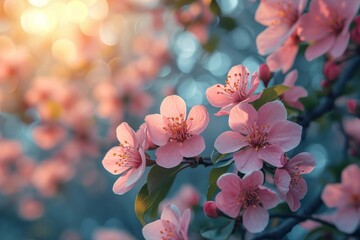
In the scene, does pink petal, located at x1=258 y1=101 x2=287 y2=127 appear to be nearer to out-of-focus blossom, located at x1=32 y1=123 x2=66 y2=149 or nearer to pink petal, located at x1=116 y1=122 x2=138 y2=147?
pink petal, located at x1=116 y1=122 x2=138 y2=147

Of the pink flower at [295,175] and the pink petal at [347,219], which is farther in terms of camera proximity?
the pink petal at [347,219]

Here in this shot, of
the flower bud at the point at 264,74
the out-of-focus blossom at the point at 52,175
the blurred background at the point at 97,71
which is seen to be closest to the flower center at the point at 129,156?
the flower bud at the point at 264,74

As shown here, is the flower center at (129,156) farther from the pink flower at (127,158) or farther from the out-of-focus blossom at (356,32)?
the out-of-focus blossom at (356,32)

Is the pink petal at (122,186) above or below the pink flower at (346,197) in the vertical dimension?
above

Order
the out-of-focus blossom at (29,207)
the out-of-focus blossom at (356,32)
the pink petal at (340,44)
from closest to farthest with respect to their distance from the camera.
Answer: the pink petal at (340,44) < the out-of-focus blossom at (356,32) < the out-of-focus blossom at (29,207)

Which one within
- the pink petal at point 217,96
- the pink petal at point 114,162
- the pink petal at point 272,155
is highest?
the pink petal at point 217,96

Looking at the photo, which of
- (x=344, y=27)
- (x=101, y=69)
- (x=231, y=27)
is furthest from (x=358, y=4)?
(x=101, y=69)

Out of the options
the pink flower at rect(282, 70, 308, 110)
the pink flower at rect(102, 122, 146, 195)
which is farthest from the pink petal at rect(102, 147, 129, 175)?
the pink flower at rect(282, 70, 308, 110)

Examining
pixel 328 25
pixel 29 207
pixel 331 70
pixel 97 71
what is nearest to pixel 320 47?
pixel 328 25
